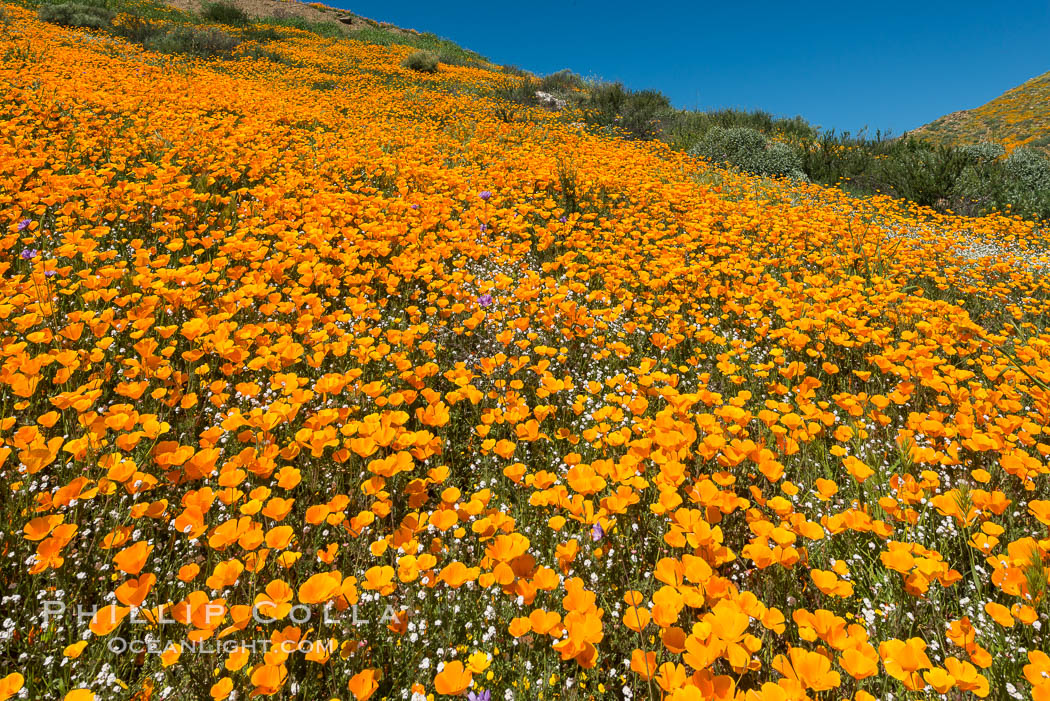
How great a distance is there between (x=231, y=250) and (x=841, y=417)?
4.64 metres

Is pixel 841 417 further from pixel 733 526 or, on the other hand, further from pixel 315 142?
pixel 315 142

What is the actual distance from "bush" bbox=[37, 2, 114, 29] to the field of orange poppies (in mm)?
17362

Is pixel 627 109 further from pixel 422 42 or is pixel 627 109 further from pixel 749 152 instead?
pixel 422 42

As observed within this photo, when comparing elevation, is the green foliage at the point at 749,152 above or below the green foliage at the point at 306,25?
below

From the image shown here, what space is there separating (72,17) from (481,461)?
26.5m

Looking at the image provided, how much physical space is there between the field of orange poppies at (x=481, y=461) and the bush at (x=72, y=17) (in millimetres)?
17362

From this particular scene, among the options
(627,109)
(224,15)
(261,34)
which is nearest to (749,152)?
(627,109)

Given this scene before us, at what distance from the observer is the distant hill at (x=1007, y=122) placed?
23.7 meters

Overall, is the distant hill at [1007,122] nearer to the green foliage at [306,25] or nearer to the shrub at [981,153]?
the shrub at [981,153]

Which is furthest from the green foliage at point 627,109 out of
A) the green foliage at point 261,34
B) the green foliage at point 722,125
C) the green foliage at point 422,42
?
the green foliage at point 261,34

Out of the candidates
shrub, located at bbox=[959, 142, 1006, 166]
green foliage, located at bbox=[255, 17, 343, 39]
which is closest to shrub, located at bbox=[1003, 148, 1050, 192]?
shrub, located at bbox=[959, 142, 1006, 166]

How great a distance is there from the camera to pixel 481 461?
262cm

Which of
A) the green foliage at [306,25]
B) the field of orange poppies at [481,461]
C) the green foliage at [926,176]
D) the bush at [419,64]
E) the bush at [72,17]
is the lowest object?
the field of orange poppies at [481,461]

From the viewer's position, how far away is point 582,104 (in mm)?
17000
